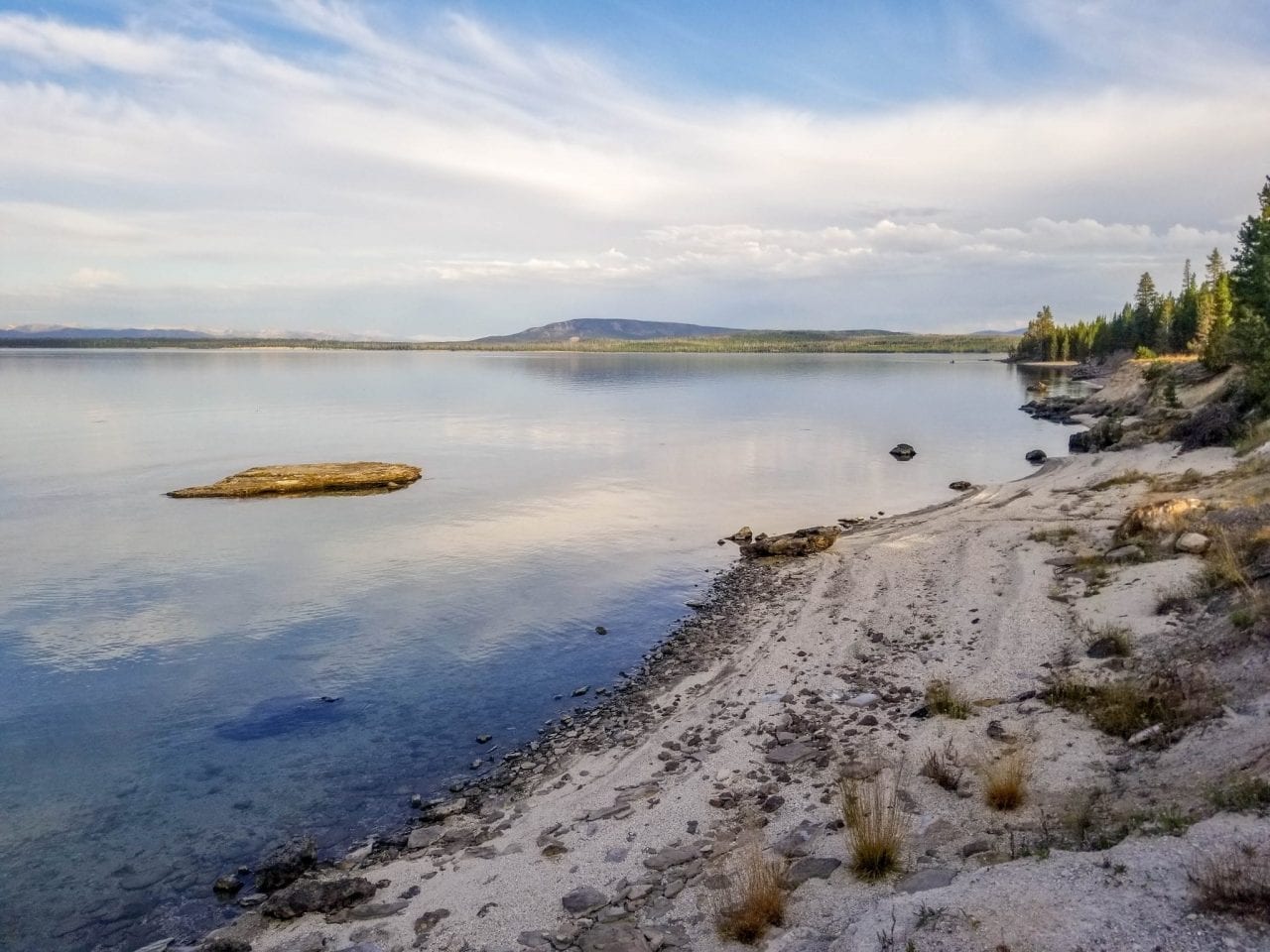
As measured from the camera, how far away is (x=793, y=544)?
30078mm

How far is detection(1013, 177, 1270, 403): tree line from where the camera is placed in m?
38.8

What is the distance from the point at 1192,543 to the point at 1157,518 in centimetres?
274

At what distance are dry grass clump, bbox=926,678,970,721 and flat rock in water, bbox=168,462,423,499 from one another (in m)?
37.3

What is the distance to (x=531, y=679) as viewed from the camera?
64.0 feet

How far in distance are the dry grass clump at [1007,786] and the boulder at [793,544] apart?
65.8 feet

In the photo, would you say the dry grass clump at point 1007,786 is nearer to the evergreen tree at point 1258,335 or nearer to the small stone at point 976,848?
the small stone at point 976,848

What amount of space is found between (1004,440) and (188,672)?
6343cm

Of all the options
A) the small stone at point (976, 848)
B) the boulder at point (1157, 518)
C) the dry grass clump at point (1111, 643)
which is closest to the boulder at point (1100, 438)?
the boulder at point (1157, 518)

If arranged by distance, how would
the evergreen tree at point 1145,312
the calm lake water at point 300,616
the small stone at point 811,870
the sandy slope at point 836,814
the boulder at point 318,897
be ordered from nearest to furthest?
the sandy slope at point 836,814, the small stone at point 811,870, the boulder at point 318,897, the calm lake water at point 300,616, the evergreen tree at point 1145,312

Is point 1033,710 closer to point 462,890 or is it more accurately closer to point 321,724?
point 462,890

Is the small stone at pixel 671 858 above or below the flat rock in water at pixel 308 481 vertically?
below

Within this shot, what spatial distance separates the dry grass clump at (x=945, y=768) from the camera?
1036 centimetres

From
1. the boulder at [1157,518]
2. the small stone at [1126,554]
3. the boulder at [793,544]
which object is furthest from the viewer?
the boulder at [793,544]

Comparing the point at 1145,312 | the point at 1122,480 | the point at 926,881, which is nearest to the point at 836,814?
the point at 926,881
